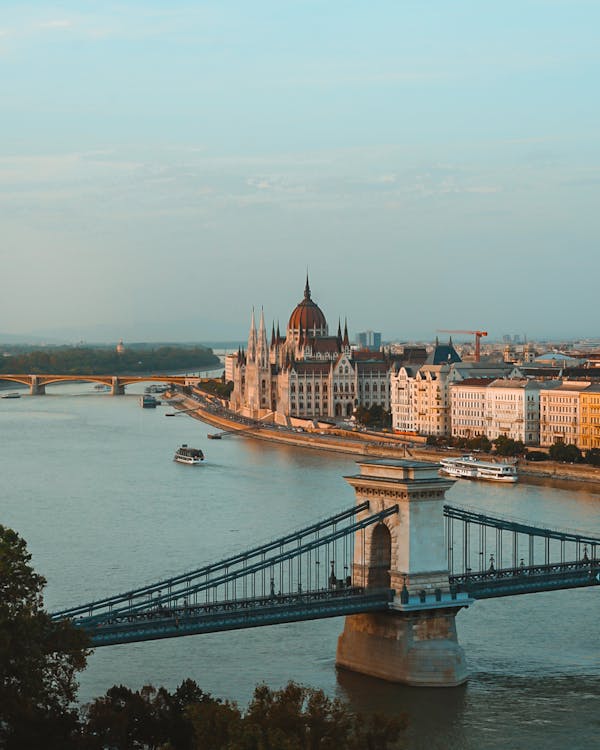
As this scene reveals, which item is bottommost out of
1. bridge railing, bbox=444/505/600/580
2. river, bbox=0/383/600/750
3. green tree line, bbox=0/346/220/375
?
river, bbox=0/383/600/750

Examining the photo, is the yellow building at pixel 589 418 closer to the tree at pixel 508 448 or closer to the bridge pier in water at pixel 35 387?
the tree at pixel 508 448

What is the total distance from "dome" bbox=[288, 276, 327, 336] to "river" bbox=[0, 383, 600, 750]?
77.9ft

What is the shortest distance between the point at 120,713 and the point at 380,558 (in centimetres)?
519

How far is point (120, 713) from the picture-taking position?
12703mm

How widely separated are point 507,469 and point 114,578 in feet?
62.3

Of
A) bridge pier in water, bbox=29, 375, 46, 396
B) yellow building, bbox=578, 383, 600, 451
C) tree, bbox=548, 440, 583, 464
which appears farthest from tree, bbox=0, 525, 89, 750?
bridge pier in water, bbox=29, 375, 46, 396

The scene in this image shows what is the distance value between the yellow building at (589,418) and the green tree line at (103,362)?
70624mm

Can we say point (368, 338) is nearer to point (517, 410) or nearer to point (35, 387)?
point (35, 387)

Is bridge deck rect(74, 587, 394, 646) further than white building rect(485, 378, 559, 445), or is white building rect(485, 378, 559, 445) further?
white building rect(485, 378, 559, 445)

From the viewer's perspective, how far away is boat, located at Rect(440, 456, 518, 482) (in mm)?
39250

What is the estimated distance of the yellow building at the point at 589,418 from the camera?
45.2 m

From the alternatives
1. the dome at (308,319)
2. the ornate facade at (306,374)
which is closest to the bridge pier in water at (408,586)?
the ornate facade at (306,374)

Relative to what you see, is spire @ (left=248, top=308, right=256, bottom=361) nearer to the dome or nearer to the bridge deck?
the dome

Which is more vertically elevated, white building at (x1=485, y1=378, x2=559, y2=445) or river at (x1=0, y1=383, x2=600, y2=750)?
white building at (x1=485, y1=378, x2=559, y2=445)
